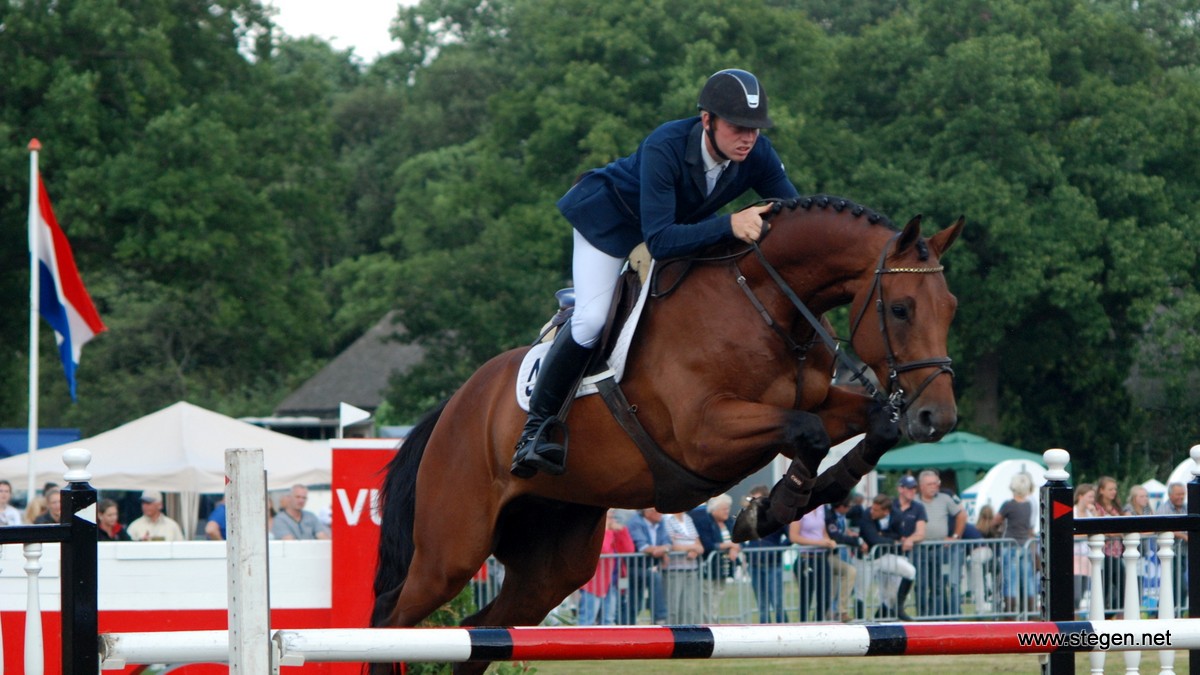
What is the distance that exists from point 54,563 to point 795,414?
4.14 meters

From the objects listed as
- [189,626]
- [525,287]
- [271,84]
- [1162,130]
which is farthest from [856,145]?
[189,626]

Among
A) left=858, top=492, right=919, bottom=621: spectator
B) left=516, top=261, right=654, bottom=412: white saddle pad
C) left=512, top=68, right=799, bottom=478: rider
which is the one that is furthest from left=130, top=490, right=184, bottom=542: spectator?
left=512, top=68, right=799, bottom=478: rider

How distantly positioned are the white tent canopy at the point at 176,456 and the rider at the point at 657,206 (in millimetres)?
10276

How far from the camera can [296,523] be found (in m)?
12.0

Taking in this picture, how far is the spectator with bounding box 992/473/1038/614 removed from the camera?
12828mm

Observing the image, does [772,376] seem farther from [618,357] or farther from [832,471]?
[618,357]

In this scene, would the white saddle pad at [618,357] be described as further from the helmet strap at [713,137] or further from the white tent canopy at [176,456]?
the white tent canopy at [176,456]

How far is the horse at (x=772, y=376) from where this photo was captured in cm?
488

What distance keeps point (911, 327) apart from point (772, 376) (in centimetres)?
48

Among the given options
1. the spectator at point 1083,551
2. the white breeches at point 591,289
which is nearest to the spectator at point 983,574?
the spectator at point 1083,551

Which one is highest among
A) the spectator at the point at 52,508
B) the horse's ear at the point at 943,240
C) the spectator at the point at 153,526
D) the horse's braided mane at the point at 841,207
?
the horse's braided mane at the point at 841,207

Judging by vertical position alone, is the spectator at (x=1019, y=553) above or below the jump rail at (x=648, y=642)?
below

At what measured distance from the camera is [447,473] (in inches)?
236

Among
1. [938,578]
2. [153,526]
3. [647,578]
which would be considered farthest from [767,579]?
[153,526]
